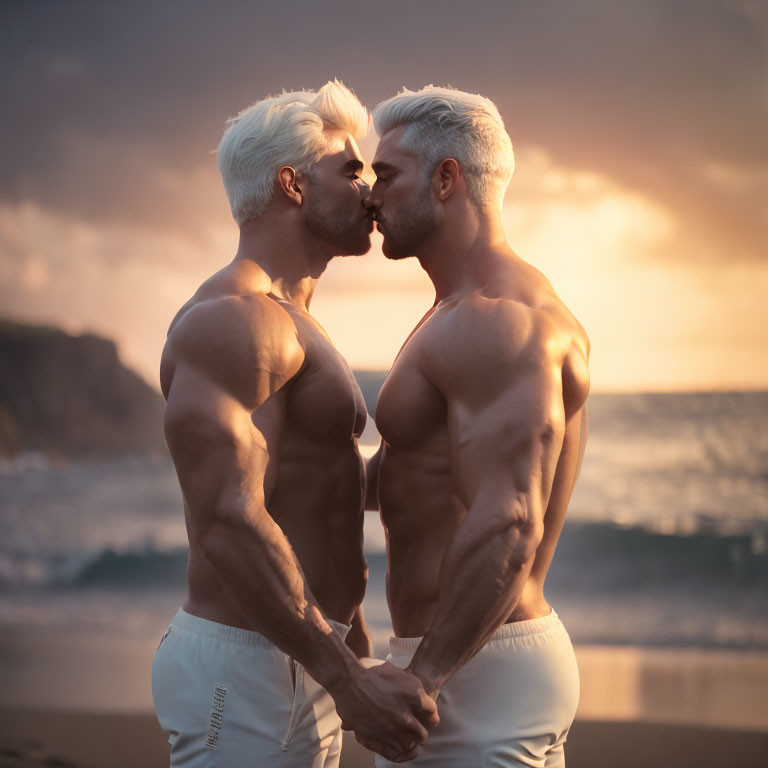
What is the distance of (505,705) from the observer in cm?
269

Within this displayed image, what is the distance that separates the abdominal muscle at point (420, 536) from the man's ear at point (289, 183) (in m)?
0.91

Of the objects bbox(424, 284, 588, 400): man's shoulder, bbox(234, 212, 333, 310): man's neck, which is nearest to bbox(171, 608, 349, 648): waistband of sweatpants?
bbox(424, 284, 588, 400): man's shoulder

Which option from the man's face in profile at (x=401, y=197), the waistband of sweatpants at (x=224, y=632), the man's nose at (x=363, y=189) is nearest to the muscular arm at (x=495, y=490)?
the waistband of sweatpants at (x=224, y=632)

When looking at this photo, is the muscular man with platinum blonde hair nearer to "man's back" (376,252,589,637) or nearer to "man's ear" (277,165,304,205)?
"man's ear" (277,165,304,205)

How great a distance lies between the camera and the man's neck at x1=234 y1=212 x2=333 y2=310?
10.2 feet

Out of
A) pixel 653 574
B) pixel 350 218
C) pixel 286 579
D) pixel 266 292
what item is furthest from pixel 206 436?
pixel 653 574

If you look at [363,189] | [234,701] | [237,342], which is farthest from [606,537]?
[237,342]

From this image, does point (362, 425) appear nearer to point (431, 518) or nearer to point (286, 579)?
point (431, 518)

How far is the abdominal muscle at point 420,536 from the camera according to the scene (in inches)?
111

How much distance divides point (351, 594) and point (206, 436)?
2.67 ft

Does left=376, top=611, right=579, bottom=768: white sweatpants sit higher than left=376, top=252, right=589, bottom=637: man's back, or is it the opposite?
left=376, top=252, right=589, bottom=637: man's back

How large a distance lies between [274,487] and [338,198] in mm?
1025

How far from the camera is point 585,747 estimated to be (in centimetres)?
591

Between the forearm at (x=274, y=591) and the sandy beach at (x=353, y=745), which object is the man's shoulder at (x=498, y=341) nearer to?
the forearm at (x=274, y=591)
